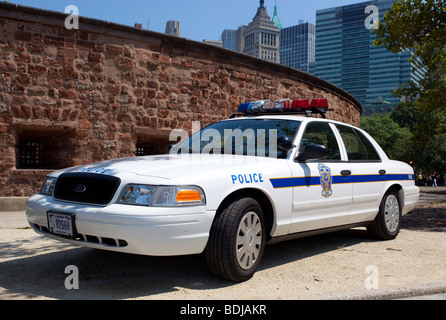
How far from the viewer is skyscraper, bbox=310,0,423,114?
143250 mm

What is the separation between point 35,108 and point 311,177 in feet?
21.5

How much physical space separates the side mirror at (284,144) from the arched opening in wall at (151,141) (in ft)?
19.7

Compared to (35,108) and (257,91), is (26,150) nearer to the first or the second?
(35,108)

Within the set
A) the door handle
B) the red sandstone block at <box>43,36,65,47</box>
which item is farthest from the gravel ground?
the red sandstone block at <box>43,36,65,47</box>

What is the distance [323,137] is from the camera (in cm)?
548

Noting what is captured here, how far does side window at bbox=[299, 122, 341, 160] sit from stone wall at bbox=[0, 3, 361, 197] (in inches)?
227

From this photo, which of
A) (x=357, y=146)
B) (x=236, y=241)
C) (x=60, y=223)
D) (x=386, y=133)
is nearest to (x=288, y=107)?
(x=357, y=146)

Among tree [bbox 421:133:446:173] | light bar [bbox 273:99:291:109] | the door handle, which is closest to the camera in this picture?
the door handle

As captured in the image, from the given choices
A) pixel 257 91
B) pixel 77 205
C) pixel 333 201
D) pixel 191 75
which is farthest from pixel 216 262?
pixel 257 91

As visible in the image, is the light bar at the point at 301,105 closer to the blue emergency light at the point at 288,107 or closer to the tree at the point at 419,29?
the blue emergency light at the point at 288,107

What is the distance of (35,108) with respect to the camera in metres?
9.24

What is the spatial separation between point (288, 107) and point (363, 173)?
4.21 ft

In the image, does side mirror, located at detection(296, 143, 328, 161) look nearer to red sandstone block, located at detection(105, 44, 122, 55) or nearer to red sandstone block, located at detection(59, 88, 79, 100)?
red sandstone block, located at detection(59, 88, 79, 100)

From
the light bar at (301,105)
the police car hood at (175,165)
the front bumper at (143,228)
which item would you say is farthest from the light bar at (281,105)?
the front bumper at (143,228)
